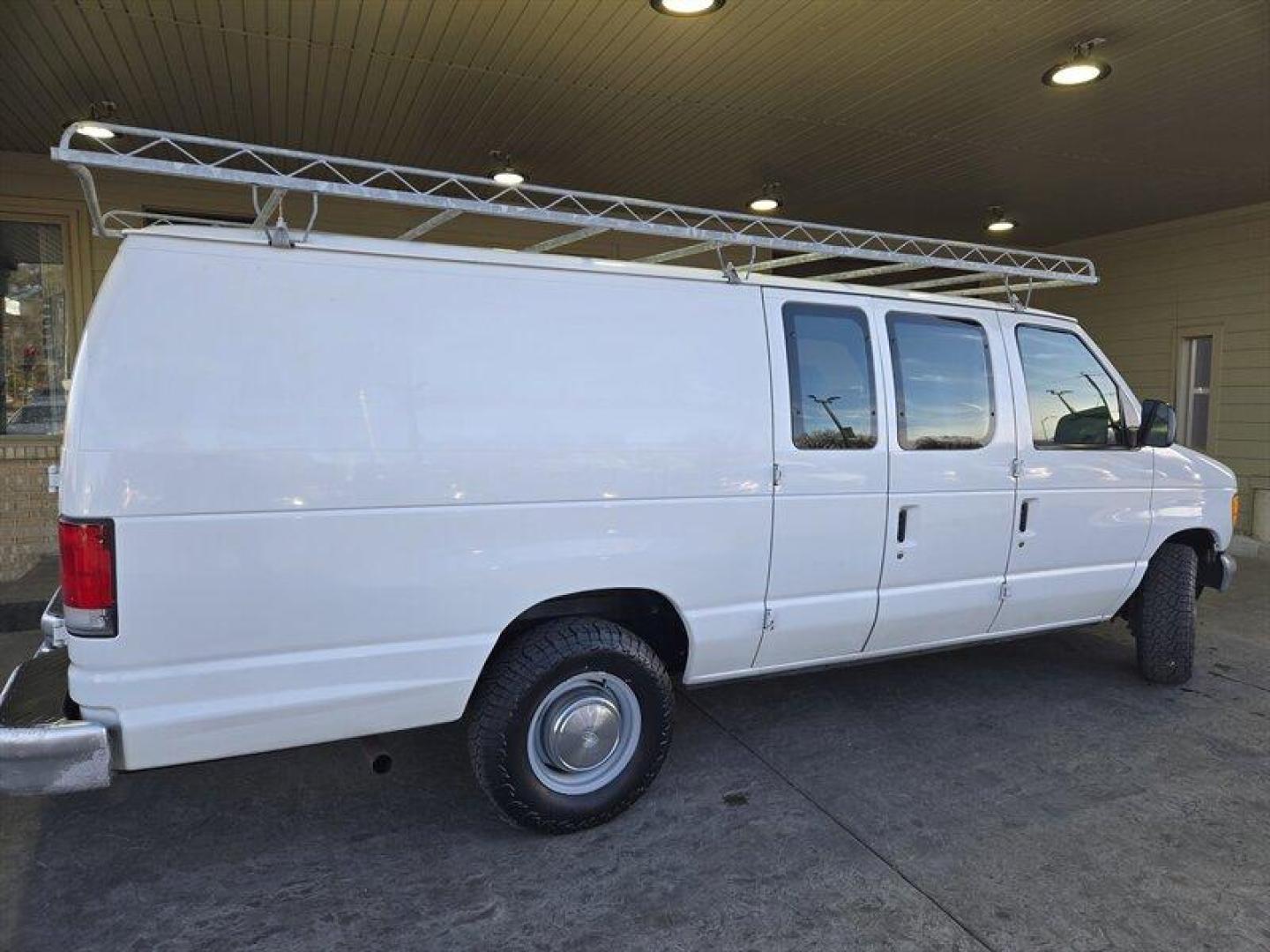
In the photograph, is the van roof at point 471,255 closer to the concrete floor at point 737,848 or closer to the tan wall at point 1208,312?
the concrete floor at point 737,848

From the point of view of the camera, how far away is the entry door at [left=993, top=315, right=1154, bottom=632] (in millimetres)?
4285

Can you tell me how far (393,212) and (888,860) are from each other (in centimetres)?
765

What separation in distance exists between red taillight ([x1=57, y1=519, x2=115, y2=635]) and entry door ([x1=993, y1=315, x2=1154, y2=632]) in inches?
155

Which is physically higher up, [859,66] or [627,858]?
[859,66]

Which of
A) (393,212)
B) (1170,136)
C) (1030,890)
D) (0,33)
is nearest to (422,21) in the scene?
(0,33)

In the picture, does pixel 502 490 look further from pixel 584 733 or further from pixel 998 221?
pixel 998 221

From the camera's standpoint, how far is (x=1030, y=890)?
2.94 meters

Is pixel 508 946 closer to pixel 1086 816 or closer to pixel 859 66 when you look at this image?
pixel 1086 816

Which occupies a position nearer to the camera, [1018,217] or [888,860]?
[888,860]

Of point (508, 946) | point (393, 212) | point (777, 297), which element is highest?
point (393, 212)

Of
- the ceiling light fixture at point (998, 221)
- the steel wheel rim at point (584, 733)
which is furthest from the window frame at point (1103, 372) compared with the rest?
the ceiling light fixture at point (998, 221)

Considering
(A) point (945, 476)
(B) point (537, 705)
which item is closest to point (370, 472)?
(B) point (537, 705)

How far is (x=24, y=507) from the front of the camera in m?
7.22

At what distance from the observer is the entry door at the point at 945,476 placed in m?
3.88
